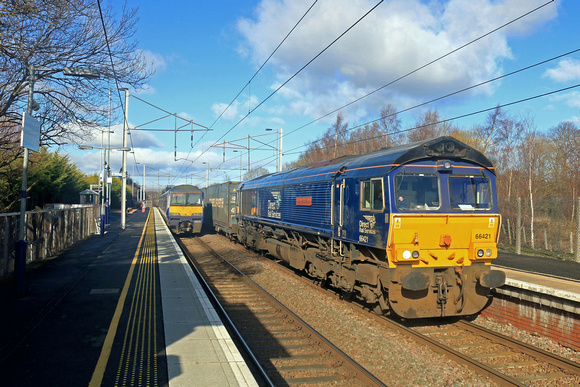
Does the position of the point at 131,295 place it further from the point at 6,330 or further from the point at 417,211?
the point at 417,211

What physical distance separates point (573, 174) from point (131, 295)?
23.8 metres

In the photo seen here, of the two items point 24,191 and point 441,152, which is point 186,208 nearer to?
point 24,191

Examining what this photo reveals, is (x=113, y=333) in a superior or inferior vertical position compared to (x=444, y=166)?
inferior

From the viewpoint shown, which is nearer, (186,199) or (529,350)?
(529,350)

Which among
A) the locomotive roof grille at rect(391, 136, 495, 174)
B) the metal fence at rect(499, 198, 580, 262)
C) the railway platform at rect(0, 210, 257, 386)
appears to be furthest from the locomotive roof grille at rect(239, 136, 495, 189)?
the metal fence at rect(499, 198, 580, 262)

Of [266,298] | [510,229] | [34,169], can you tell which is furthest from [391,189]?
[34,169]

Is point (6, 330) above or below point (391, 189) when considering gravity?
below

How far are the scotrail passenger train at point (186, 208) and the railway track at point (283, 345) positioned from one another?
15150mm

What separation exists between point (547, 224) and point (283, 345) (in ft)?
48.1

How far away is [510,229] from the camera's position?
20375 millimetres

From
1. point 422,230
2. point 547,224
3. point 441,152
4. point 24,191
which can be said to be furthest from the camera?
point 547,224

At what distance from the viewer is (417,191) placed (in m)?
7.86

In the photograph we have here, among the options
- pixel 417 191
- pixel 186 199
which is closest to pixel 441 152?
pixel 417 191

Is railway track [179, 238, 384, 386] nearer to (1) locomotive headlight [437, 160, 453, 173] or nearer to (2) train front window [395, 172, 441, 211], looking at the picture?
(2) train front window [395, 172, 441, 211]
